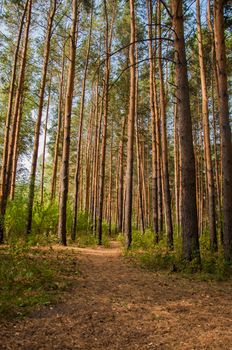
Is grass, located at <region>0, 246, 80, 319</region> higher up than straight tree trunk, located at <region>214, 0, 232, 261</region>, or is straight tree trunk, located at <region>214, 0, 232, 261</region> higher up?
straight tree trunk, located at <region>214, 0, 232, 261</region>

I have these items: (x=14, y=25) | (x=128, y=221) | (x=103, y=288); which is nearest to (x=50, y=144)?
(x=14, y=25)

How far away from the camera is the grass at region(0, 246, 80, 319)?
3750 millimetres

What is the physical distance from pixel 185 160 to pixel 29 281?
4.32 meters

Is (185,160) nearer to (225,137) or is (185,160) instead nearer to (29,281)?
(225,137)

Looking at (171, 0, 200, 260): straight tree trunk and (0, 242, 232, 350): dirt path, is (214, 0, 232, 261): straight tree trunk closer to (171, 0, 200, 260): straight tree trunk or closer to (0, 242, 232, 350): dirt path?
(171, 0, 200, 260): straight tree trunk

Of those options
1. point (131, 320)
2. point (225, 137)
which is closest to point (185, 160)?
point (225, 137)

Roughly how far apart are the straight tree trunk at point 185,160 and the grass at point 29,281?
2.65 m

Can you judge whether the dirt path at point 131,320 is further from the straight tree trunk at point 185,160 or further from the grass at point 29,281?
the straight tree trunk at point 185,160

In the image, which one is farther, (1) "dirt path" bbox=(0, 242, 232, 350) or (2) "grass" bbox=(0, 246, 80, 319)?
(2) "grass" bbox=(0, 246, 80, 319)

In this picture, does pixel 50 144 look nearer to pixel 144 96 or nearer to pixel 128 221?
pixel 144 96

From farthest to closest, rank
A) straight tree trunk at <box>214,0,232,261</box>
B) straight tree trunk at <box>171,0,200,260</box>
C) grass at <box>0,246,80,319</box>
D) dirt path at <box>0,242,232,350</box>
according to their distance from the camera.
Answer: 1. straight tree trunk at <box>214,0,232,261</box>
2. straight tree trunk at <box>171,0,200,260</box>
3. grass at <box>0,246,80,319</box>
4. dirt path at <box>0,242,232,350</box>

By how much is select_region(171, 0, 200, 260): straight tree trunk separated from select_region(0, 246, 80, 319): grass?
104 inches

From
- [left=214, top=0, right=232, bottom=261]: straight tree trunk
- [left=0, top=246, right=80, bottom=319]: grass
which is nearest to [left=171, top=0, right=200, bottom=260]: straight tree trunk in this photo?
[left=214, top=0, right=232, bottom=261]: straight tree trunk

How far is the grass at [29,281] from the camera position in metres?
3.75
